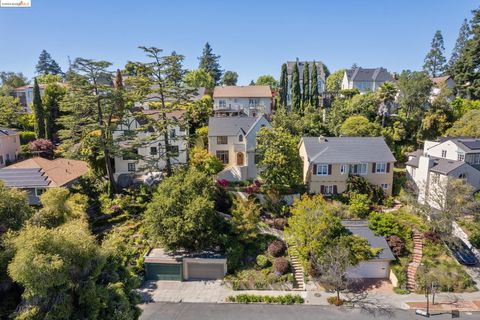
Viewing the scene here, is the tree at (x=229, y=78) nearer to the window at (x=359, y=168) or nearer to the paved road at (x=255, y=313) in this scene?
the window at (x=359, y=168)

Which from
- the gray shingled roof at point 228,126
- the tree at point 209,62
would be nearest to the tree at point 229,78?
the tree at point 209,62

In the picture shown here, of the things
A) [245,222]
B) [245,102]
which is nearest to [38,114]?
[245,102]

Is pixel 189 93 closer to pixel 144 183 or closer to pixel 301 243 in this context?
pixel 144 183

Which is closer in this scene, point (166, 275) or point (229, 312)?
point (229, 312)

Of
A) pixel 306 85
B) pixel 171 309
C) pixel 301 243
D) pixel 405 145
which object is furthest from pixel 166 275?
pixel 306 85

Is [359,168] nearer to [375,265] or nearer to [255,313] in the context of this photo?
[375,265]
